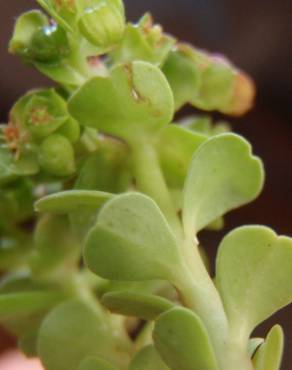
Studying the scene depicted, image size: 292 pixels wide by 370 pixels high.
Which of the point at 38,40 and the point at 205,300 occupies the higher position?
the point at 38,40

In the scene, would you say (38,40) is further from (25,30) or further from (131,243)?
(131,243)

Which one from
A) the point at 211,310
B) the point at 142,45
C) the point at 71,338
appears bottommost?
the point at 71,338

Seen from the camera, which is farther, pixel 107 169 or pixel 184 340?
pixel 107 169

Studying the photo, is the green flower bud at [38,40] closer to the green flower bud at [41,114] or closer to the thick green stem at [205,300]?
the green flower bud at [41,114]

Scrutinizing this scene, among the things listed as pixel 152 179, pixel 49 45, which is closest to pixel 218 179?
pixel 152 179

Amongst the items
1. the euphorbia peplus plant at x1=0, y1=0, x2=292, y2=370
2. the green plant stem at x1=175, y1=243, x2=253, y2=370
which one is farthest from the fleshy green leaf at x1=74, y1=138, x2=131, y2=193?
the green plant stem at x1=175, y1=243, x2=253, y2=370

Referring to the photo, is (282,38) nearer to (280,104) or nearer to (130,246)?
(280,104)

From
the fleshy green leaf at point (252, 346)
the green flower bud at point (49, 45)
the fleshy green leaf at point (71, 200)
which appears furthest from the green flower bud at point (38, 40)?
the fleshy green leaf at point (252, 346)

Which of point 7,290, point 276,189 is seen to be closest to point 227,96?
point 7,290
